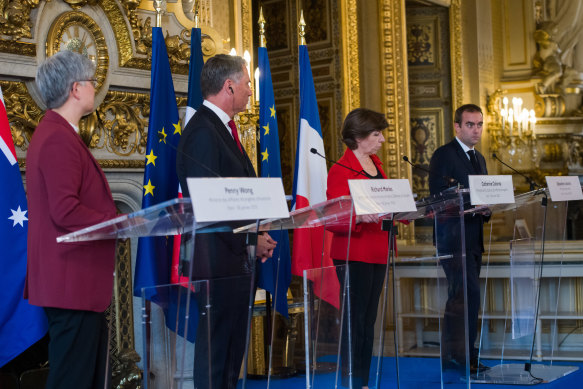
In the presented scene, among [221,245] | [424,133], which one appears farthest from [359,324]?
[424,133]

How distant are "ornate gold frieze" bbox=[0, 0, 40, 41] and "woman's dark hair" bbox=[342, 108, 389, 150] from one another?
1.50 metres

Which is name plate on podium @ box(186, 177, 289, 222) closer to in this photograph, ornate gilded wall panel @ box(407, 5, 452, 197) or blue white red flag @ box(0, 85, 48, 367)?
blue white red flag @ box(0, 85, 48, 367)

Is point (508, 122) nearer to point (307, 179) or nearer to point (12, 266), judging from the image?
point (307, 179)

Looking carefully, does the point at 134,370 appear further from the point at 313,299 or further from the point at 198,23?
the point at 198,23

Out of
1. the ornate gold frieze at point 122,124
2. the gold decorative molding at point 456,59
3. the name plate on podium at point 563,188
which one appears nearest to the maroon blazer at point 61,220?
the ornate gold frieze at point 122,124

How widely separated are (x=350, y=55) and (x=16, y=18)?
10.8ft

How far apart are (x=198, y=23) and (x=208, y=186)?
247cm

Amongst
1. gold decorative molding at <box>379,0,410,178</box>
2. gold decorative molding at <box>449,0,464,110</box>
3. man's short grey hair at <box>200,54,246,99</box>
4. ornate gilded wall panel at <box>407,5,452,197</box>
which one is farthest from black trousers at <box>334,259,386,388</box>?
gold decorative molding at <box>449,0,464,110</box>

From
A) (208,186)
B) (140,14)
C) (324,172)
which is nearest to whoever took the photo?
(208,186)

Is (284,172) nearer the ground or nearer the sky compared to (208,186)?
nearer the sky

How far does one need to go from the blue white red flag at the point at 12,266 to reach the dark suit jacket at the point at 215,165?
76 cm

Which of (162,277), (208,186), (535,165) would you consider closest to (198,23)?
(162,277)

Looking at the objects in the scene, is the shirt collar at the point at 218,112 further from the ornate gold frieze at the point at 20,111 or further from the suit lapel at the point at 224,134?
the ornate gold frieze at the point at 20,111

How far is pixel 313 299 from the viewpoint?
3041 millimetres
